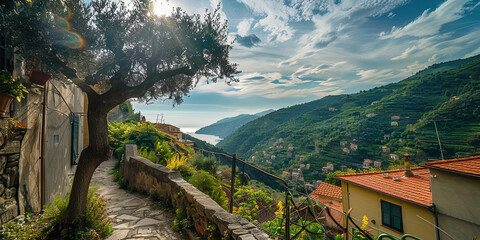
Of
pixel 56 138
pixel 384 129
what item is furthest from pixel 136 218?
pixel 384 129

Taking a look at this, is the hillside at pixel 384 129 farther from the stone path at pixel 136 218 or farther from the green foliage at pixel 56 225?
the green foliage at pixel 56 225

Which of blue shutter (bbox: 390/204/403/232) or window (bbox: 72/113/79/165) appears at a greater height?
window (bbox: 72/113/79/165)

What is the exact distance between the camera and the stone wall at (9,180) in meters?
2.68

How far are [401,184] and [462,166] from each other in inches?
131

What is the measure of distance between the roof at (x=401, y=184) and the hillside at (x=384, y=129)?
23123mm

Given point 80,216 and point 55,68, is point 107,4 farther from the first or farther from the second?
point 80,216

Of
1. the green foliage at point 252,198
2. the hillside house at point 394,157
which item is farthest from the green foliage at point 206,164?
the hillside house at point 394,157

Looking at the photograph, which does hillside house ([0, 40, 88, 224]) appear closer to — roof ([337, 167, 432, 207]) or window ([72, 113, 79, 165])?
window ([72, 113, 79, 165])

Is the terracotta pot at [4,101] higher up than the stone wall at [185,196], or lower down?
higher up

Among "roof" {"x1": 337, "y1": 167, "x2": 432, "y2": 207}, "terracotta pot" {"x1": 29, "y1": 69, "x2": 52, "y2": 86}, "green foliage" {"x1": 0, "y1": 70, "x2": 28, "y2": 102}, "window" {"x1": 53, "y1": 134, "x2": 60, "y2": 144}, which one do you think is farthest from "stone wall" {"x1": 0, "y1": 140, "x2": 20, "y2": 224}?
"roof" {"x1": 337, "y1": 167, "x2": 432, "y2": 207}

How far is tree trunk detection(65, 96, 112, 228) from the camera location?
10.5 feet

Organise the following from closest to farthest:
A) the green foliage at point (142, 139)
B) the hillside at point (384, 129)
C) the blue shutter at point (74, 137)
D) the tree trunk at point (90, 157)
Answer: the tree trunk at point (90, 157) → the blue shutter at point (74, 137) → the green foliage at point (142, 139) → the hillside at point (384, 129)

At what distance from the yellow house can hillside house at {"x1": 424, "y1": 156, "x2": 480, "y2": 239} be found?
535 mm

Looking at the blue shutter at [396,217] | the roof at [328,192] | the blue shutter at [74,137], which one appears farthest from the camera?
the roof at [328,192]
